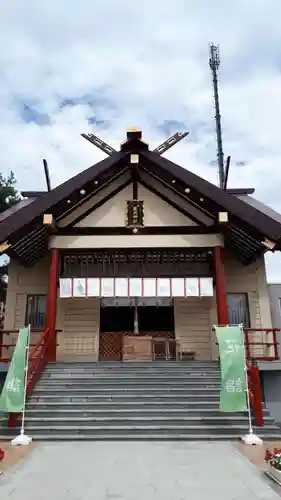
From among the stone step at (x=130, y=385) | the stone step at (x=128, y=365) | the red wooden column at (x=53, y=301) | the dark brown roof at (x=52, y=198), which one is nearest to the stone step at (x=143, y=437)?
the stone step at (x=130, y=385)

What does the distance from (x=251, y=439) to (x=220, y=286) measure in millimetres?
5198

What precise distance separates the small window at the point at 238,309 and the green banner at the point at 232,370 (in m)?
5.28

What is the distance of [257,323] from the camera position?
13.3 m

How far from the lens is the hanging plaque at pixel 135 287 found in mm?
12484

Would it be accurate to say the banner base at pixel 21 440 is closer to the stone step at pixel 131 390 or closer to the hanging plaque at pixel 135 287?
the stone step at pixel 131 390

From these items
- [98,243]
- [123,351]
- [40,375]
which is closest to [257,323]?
[123,351]

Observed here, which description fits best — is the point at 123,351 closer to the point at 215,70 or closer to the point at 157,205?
the point at 157,205

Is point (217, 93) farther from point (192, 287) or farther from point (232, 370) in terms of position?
point (232, 370)

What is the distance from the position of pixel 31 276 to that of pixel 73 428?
7124 mm

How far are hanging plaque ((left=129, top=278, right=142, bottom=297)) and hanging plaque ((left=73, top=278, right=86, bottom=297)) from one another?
1.46 metres

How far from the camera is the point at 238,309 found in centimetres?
1376

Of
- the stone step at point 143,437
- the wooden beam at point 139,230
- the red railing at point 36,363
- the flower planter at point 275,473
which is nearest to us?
the flower planter at point 275,473

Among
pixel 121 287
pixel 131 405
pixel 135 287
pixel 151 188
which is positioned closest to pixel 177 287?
pixel 135 287

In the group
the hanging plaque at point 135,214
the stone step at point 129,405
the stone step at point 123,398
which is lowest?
the stone step at point 129,405
